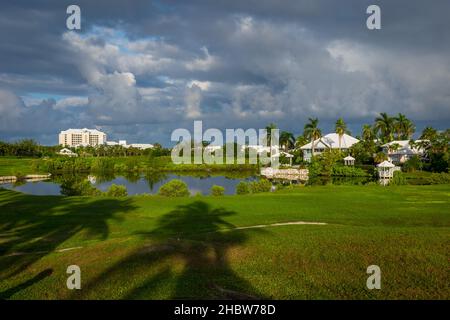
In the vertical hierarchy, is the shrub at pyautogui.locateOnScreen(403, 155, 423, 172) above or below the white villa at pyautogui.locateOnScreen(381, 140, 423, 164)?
below

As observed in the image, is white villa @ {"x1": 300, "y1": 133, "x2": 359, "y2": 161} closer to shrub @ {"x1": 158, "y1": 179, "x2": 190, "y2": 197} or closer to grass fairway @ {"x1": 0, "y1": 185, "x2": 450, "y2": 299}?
shrub @ {"x1": 158, "y1": 179, "x2": 190, "y2": 197}

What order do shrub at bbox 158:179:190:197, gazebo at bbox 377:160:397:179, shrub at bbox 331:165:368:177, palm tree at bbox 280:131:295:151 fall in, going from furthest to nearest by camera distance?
palm tree at bbox 280:131:295:151, shrub at bbox 331:165:368:177, gazebo at bbox 377:160:397:179, shrub at bbox 158:179:190:197

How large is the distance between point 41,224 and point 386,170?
68375 mm

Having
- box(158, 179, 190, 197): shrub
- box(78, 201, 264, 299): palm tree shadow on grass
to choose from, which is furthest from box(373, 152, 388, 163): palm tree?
box(78, 201, 264, 299): palm tree shadow on grass

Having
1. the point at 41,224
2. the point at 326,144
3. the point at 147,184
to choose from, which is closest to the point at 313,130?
the point at 326,144

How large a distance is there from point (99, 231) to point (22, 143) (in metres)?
174

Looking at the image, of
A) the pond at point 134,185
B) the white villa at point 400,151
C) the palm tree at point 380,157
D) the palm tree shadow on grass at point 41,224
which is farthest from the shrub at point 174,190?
the white villa at point 400,151

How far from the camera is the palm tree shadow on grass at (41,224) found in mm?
17675

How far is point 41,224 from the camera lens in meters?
27.9

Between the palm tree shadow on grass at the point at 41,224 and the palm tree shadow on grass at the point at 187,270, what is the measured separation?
336cm

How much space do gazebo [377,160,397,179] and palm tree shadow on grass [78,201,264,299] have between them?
65.0 m

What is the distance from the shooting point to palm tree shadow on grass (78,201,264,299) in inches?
471

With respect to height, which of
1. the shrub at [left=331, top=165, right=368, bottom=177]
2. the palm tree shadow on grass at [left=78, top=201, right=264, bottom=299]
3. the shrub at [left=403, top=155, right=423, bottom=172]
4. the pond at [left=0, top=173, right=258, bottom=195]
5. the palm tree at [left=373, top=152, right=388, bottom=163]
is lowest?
the pond at [left=0, top=173, right=258, bottom=195]

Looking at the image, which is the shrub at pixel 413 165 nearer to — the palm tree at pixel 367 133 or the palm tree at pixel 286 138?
the palm tree at pixel 367 133
